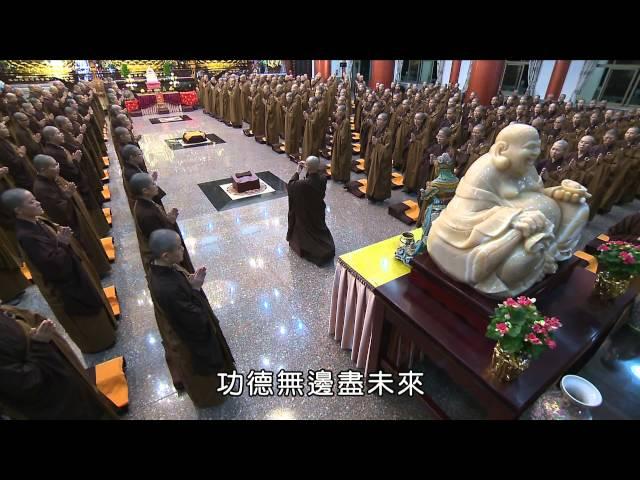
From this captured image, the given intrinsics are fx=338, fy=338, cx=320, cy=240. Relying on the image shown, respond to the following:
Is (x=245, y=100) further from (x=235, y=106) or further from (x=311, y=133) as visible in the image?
(x=311, y=133)

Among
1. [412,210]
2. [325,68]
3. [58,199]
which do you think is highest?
[325,68]

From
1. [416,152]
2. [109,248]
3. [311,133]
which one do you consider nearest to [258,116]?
[311,133]

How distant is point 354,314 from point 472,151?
4.18 meters

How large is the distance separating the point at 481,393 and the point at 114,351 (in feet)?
11.0

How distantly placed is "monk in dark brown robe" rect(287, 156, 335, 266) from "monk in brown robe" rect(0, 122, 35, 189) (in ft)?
12.7

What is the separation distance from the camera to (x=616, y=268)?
256 cm

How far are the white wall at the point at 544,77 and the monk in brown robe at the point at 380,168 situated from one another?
11.8 m

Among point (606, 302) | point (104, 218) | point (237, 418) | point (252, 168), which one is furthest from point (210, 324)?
point (252, 168)

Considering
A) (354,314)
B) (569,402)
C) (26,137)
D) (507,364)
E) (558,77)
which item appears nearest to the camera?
(507,364)

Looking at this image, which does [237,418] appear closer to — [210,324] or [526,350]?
[210,324]

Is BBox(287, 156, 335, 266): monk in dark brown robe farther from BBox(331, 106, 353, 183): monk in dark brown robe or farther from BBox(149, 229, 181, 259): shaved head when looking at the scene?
BBox(331, 106, 353, 183): monk in dark brown robe

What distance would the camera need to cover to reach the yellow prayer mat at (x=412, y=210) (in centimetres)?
592

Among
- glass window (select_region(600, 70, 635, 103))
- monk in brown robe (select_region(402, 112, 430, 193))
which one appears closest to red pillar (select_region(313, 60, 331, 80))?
glass window (select_region(600, 70, 635, 103))

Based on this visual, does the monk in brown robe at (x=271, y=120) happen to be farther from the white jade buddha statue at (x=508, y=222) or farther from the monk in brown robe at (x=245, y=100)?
the white jade buddha statue at (x=508, y=222)
